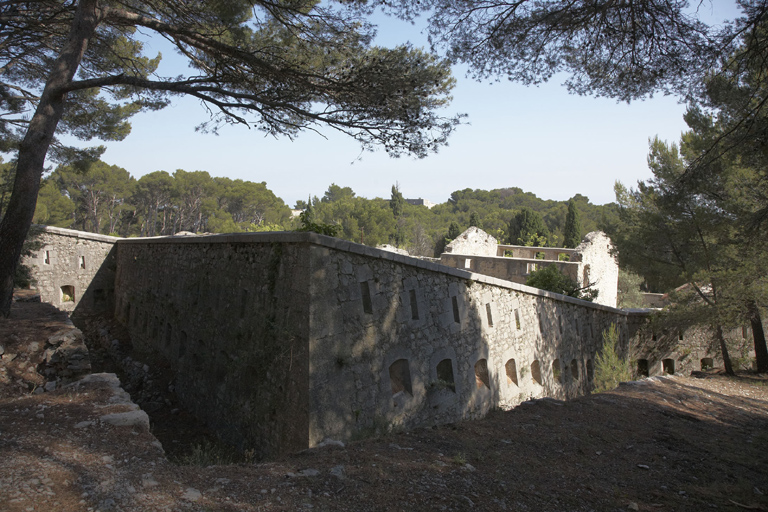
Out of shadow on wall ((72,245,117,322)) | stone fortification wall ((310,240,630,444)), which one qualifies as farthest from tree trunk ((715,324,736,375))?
shadow on wall ((72,245,117,322))

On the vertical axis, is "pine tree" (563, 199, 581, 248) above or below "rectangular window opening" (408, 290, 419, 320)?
above

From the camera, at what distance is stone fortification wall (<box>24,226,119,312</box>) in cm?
1672

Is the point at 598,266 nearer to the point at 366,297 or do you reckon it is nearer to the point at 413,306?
the point at 413,306

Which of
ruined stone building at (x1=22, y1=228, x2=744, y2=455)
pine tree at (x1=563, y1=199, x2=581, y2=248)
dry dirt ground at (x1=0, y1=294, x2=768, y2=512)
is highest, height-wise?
pine tree at (x1=563, y1=199, x2=581, y2=248)

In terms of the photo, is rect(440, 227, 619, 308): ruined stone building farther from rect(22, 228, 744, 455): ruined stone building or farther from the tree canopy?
the tree canopy

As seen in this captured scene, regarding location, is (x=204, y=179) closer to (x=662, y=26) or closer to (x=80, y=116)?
(x=80, y=116)

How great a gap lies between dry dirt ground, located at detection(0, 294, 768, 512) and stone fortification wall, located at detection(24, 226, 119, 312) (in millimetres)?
10488

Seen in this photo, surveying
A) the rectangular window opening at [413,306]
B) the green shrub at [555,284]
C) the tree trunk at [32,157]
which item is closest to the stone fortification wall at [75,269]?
the tree trunk at [32,157]

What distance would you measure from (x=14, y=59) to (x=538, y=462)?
14.5 meters

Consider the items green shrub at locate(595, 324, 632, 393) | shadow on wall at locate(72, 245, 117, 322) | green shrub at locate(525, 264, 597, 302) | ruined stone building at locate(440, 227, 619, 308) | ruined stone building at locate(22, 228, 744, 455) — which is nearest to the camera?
ruined stone building at locate(22, 228, 744, 455)

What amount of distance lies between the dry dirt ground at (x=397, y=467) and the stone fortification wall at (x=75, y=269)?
1049cm

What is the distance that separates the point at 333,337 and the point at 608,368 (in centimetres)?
924

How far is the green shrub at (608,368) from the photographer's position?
12.6 m

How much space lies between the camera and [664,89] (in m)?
7.81
